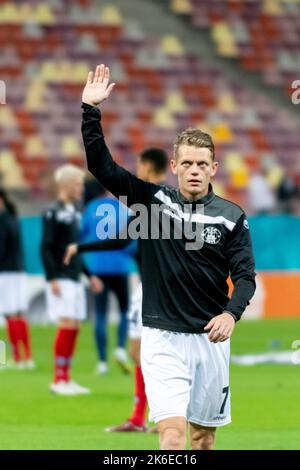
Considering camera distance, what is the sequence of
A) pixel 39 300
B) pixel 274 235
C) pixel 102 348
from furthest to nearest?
1. pixel 274 235
2. pixel 39 300
3. pixel 102 348

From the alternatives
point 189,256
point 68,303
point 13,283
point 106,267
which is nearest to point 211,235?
point 189,256

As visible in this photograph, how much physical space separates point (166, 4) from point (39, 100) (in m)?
5.17

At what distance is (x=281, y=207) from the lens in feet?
81.5

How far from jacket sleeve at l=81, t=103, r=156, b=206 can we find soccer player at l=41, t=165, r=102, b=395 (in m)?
6.01

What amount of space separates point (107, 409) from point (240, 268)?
4888mm

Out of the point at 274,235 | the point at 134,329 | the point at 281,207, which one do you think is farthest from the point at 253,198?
the point at 134,329

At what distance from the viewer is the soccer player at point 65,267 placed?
13297 millimetres

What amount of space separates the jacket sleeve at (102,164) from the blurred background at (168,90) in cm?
1457

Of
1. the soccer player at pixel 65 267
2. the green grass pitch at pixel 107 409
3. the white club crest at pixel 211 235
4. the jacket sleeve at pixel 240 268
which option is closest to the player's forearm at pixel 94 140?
the white club crest at pixel 211 235

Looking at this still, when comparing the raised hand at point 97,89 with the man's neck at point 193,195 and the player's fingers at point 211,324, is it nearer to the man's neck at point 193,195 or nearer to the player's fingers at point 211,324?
the man's neck at point 193,195

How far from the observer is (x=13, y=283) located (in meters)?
16.4

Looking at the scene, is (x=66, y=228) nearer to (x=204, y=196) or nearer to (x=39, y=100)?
(x=204, y=196)

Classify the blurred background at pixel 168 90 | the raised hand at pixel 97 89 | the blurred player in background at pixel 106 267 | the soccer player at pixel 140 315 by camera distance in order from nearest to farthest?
1. the raised hand at pixel 97 89
2. the soccer player at pixel 140 315
3. the blurred player in background at pixel 106 267
4. the blurred background at pixel 168 90
